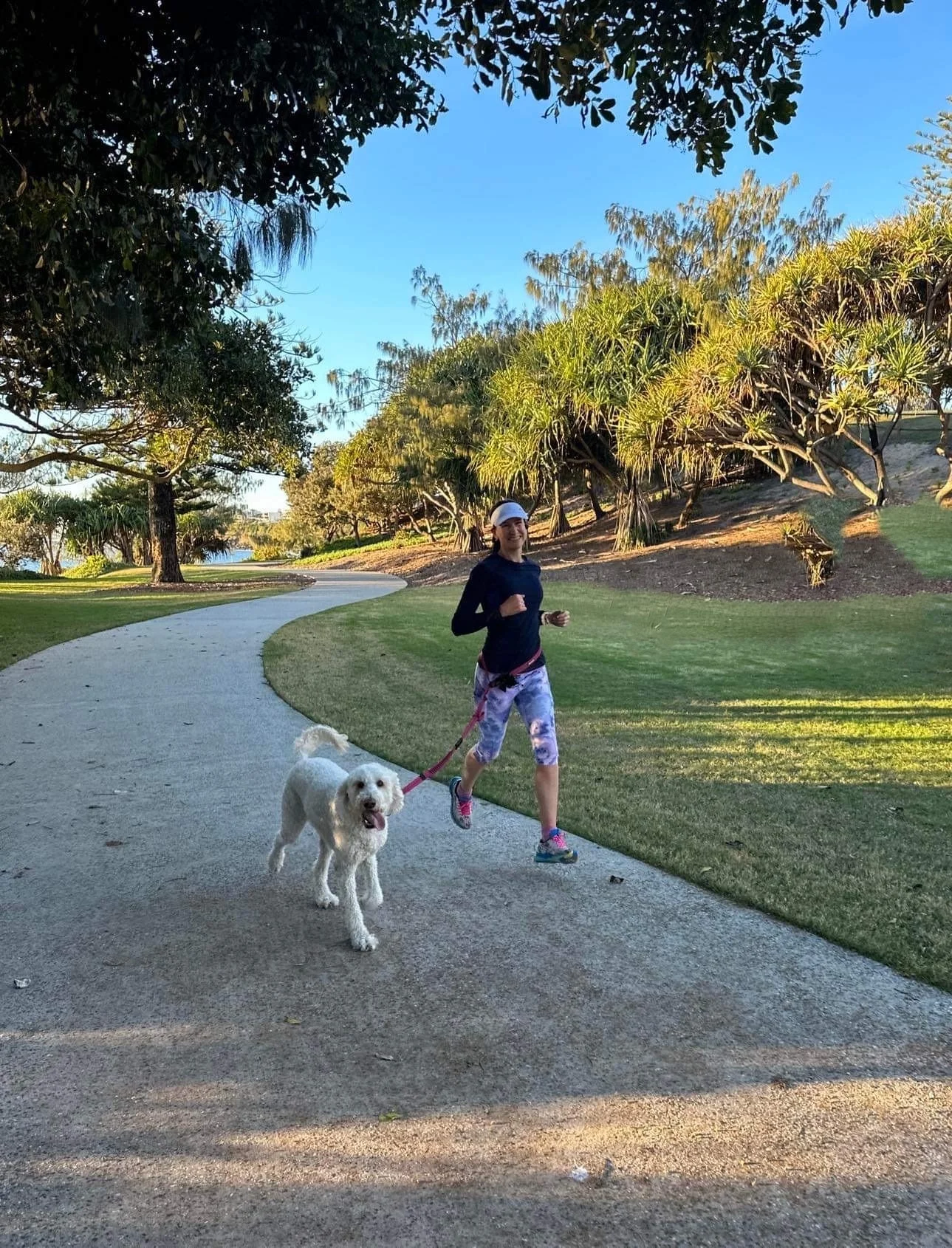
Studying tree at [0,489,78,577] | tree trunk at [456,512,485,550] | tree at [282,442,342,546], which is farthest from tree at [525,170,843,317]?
tree at [0,489,78,577]

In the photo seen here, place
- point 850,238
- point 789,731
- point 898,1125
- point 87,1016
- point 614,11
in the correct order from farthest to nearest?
point 850,238 < point 789,731 < point 614,11 < point 87,1016 < point 898,1125

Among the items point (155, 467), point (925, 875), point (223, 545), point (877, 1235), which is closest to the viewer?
point (877, 1235)

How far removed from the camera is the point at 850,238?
1591 centimetres

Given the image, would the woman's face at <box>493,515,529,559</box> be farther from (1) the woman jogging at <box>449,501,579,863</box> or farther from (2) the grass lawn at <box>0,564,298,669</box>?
(2) the grass lawn at <box>0,564,298,669</box>

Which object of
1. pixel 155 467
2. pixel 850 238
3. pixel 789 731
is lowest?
pixel 789 731

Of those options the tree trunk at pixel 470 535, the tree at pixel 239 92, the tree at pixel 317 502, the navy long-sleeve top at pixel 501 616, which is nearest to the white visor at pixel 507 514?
the navy long-sleeve top at pixel 501 616

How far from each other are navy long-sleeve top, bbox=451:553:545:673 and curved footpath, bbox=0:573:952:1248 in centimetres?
111

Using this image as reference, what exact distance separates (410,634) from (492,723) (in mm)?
8835

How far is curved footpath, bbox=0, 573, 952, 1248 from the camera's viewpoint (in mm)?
1968

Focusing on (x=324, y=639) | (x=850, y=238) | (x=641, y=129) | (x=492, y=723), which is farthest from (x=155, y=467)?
(x=492, y=723)

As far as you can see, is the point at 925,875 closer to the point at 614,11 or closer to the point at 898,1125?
the point at 898,1125

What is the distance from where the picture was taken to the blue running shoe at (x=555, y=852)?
4078mm

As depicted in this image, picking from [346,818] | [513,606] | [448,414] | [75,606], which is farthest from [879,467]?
[75,606]

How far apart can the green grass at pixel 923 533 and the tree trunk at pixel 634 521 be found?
6778mm
